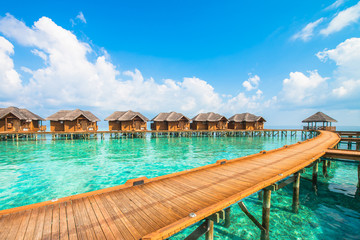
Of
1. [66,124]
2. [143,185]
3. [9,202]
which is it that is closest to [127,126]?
[66,124]

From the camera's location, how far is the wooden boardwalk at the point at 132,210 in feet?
8.89

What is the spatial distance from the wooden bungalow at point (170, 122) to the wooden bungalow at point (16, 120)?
2514 cm

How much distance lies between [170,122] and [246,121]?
19.8 meters

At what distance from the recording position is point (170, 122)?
3716cm

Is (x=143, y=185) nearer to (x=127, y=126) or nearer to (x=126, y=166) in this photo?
(x=126, y=166)

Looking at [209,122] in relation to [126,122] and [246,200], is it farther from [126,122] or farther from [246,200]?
[246,200]

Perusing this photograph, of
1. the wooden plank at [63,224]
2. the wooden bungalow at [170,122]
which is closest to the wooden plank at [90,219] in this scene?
the wooden plank at [63,224]

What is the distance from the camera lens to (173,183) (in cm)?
498

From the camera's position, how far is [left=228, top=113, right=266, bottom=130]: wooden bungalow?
1566 inches

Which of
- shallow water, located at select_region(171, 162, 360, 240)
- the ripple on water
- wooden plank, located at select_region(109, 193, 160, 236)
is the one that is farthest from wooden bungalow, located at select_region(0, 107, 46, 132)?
shallow water, located at select_region(171, 162, 360, 240)

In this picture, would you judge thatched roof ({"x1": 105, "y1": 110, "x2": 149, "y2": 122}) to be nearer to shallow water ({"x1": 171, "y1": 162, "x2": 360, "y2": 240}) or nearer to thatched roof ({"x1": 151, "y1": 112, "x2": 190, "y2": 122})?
thatched roof ({"x1": 151, "y1": 112, "x2": 190, "y2": 122})

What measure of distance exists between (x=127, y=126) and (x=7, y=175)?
80.0 feet

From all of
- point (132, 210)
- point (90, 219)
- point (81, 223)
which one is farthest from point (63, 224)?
point (132, 210)

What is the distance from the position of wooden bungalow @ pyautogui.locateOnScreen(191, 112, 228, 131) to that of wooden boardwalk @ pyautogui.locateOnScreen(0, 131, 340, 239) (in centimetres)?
3354
